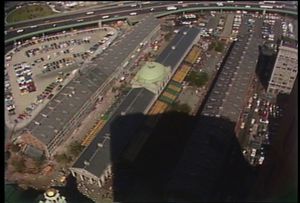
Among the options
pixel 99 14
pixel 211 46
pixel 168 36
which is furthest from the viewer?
pixel 99 14

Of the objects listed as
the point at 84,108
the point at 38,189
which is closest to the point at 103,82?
the point at 84,108

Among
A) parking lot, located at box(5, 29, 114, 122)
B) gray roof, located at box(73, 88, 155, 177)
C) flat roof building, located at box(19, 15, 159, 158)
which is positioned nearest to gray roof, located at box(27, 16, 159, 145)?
flat roof building, located at box(19, 15, 159, 158)

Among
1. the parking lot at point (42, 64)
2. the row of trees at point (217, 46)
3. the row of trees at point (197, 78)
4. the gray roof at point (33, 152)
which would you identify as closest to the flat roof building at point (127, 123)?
the row of trees at point (197, 78)

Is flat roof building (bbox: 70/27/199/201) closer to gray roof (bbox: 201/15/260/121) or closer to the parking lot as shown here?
gray roof (bbox: 201/15/260/121)

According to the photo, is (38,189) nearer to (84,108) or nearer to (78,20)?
(84,108)

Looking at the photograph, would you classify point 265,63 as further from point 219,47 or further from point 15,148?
point 15,148

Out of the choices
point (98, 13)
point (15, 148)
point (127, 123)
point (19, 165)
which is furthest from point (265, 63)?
point (19, 165)
